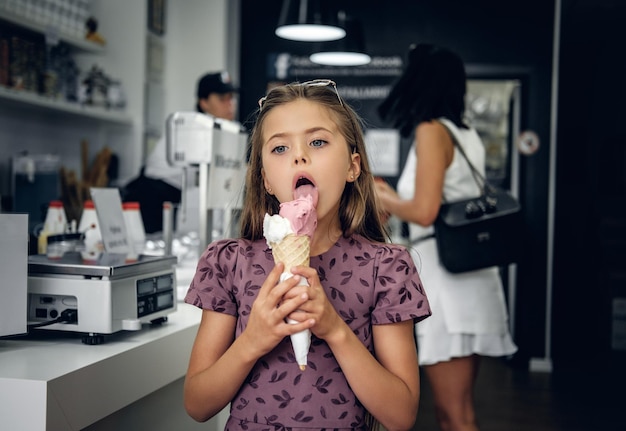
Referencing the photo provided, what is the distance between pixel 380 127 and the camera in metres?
6.17

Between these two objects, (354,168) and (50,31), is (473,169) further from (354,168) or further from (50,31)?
(50,31)

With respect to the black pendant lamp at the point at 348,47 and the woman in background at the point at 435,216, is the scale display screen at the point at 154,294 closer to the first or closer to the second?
the woman in background at the point at 435,216

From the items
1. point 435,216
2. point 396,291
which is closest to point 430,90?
point 435,216

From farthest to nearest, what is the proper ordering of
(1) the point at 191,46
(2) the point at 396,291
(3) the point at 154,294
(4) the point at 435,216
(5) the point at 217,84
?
(1) the point at 191,46, (5) the point at 217,84, (4) the point at 435,216, (3) the point at 154,294, (2) the point at 396,291

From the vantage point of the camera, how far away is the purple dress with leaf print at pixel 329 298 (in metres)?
1.27

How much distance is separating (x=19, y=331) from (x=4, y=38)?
2.79 metres

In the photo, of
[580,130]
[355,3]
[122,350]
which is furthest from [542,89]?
[122,350]

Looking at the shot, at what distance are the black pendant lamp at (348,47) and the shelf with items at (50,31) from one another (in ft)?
5.22

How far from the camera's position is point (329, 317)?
115cm

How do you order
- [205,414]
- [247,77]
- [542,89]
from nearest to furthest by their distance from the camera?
[205,414] < [542,89] < [247,77]

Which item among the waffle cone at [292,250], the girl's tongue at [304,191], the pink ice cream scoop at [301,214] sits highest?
the girl's tongue at [304,191]

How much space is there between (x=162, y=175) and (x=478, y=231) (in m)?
2.24

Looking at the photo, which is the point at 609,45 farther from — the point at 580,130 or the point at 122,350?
the point at 122,350

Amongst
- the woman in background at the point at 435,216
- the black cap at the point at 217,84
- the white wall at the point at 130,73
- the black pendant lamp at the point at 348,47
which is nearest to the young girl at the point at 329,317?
the woman in background at the point at 435,216
